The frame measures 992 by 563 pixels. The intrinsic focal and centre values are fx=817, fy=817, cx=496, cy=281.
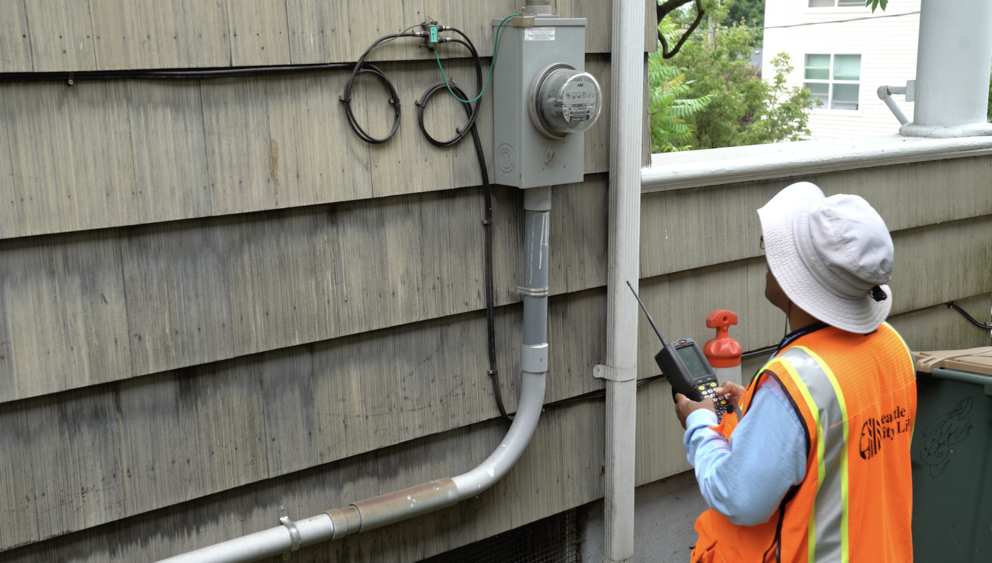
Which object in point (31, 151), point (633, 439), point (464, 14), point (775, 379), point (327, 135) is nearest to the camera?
point (775, 379)

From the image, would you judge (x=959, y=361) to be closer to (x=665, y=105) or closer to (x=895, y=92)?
(x=895, y=92)

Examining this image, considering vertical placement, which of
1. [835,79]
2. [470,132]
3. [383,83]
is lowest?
[470,132]

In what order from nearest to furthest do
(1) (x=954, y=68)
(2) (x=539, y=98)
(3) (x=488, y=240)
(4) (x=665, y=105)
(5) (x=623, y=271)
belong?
1. (2) (x=539, y=98)
2. (3) (x=488, y=240)
3. (5) (x=623, y=271)
4. (1) (x=954, y=68)
5. (4) (x=665, y=105)

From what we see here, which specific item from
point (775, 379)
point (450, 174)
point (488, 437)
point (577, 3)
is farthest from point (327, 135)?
point (775, 379)

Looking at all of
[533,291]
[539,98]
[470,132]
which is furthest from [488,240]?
[539,98]

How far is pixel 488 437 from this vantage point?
2424 mm

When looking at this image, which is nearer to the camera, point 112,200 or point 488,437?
point 112,200

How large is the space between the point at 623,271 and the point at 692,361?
562mm

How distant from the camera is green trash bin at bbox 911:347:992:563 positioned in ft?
9.21

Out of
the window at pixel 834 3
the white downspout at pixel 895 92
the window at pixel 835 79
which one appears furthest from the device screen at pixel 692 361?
the window at pixel 834 3

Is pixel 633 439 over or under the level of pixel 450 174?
under

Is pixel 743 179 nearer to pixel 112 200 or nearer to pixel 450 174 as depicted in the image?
pixel 450 174

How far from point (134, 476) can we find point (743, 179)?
2.09m

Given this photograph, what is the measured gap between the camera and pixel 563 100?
2.07 metres
